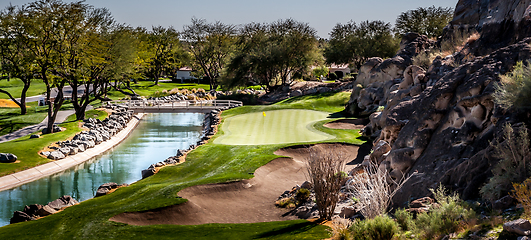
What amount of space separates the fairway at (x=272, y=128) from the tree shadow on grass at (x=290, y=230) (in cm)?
1513

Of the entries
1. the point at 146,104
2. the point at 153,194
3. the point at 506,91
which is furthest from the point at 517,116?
the point at 146,104

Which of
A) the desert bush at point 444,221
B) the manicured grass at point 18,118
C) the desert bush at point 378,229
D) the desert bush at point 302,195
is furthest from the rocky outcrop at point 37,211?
the manicured grass at point 18,118

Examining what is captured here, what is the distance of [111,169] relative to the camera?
27.9 meters

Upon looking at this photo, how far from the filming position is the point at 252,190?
18.5 m

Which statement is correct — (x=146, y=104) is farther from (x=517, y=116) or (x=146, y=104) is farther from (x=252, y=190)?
(x=517, y=116)

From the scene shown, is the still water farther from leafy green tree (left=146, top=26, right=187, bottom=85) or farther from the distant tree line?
leafy green tree (left=146, top=26, right=187, bottom=85)

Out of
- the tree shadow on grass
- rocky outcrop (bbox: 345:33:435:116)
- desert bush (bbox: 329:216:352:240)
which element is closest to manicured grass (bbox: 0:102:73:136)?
rocky outcrop (bbox: 345:33:435:116)

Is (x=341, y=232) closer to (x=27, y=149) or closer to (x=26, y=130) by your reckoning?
(x=27, y=149)

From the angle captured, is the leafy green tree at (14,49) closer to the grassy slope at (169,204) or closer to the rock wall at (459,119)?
the grassy slope at (169,204)

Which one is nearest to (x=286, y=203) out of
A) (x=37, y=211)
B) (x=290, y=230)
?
(x=290, y=230)

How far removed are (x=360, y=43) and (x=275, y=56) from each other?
15.1 meters

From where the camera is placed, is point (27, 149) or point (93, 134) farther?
point (93, 134)

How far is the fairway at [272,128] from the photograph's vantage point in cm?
2816

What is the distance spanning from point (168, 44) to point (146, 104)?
39.9 meters
